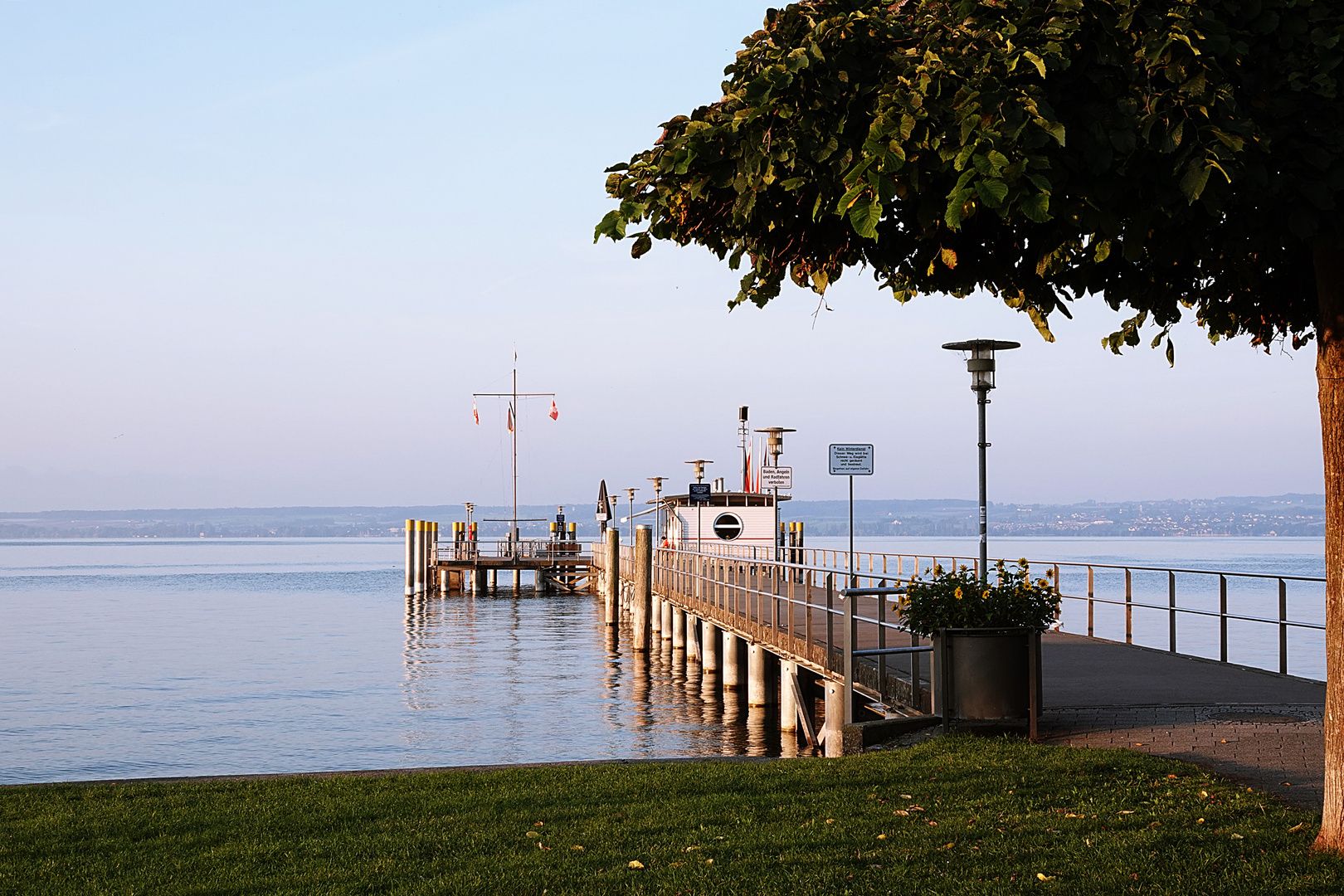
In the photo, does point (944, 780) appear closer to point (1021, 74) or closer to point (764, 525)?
point (1021, 74)

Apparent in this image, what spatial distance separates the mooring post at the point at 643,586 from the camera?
32625 mm

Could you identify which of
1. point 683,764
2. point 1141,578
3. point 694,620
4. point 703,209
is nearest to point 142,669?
point 694,620

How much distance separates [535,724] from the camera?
21.0 m

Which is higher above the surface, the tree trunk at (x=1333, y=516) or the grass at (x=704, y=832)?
the tree trunk at (x=1333, y=516)

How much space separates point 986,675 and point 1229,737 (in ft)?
6.01

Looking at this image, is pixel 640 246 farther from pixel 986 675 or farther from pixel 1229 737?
pixel 1229 737

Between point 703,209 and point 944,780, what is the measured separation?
4.43m

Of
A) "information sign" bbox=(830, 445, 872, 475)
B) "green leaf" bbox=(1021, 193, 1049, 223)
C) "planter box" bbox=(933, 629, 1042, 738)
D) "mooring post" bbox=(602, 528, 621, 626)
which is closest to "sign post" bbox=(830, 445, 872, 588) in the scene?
"information sign" bbox=(830, 445, 872, 475)

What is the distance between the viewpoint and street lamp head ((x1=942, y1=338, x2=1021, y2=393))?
14406 mm

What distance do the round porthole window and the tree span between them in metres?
27.0

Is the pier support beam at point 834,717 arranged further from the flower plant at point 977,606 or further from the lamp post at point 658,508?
the lamp post at point 658,508

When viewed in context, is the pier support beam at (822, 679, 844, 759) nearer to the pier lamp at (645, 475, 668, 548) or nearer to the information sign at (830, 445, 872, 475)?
the information sign at (830, 445, 872, 475)

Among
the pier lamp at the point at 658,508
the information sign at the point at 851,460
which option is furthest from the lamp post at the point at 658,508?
the information sign at the point at 851,460

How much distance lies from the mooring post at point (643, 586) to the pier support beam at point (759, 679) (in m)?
11.2
